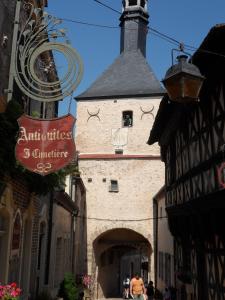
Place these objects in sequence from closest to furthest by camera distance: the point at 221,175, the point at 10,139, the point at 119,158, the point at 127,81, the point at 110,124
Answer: the point at 10,139 < the point at 221,175 < the point at 119,158 < the point at 110,124 < the point at 127,81

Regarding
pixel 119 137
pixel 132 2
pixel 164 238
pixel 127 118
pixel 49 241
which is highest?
pixel 132 2

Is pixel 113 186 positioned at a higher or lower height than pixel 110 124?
lower

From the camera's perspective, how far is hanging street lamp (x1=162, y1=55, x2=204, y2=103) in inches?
204

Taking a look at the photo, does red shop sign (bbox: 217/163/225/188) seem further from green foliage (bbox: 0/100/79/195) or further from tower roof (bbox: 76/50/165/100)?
tower roof (bbox: 76/50/165/100)

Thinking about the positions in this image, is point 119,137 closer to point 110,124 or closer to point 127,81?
point 110,124

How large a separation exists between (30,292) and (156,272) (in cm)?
1223

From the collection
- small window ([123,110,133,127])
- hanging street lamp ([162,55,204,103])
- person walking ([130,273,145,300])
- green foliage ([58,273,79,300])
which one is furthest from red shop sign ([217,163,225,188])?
small window ([123,110,133,127])

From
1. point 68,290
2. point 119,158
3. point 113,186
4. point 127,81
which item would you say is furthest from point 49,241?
point 127,81

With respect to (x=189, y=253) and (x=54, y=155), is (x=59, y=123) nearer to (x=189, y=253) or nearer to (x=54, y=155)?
(x=54, y=155)

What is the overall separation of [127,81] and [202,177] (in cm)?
1951

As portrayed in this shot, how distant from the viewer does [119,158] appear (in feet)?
77.6

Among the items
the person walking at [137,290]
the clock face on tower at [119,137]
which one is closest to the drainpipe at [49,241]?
the person walking at [137,290]

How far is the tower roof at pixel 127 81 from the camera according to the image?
84.5 ft

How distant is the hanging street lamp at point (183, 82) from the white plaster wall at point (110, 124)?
61.6 feet
